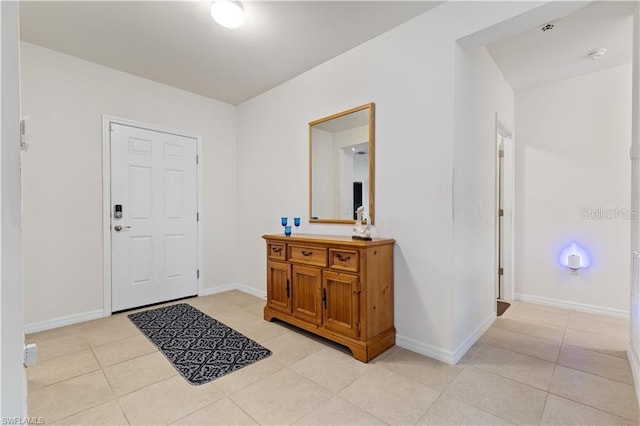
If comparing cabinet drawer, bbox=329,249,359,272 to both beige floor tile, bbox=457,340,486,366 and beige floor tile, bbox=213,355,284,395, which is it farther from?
beige floor tile, bbox=457,340,486,366

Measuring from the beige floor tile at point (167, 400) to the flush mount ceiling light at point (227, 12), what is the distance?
A: 2.48 metres

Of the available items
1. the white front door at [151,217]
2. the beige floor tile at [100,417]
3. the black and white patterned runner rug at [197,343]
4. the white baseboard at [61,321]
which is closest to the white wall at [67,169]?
the white baseboard at [61,321]

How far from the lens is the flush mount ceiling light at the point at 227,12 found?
2115mm

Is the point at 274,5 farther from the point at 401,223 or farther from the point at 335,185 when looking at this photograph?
the point at 401,223

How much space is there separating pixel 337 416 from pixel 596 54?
372 cm

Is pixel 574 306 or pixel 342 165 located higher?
pixel 342 165

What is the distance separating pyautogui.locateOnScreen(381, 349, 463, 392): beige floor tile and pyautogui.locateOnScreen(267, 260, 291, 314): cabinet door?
1034mm

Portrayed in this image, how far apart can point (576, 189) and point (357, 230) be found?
2608mm

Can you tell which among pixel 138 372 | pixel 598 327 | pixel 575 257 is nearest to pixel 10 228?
pixel 138 372

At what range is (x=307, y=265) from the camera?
260cm

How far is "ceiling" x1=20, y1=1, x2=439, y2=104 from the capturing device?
7.40 ft

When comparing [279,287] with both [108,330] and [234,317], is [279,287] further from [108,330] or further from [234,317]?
[108,330]

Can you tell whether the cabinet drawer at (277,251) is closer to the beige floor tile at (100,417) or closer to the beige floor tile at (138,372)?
the beige floor tile at (138,372)

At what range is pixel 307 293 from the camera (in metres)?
2.62
